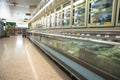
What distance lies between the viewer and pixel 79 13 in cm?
308

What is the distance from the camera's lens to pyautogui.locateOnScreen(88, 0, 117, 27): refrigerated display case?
1953mm

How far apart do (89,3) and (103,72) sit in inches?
52.9

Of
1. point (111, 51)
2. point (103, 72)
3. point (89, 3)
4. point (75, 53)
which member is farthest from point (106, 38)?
point (75, 53)

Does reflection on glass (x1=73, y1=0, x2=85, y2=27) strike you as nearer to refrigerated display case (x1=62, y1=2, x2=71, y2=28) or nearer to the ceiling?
refrigerated display case (x1=62, y1=2, x2=71, y2=28)

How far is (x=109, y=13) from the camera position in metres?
2.01

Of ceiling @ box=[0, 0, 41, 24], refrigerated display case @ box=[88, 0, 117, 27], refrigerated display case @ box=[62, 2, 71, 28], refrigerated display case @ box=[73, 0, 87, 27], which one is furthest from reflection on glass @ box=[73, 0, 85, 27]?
ceiling @ box=[0, 0, 41, 24]

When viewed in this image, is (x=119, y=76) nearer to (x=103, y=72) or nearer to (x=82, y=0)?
(x=103, y=72)

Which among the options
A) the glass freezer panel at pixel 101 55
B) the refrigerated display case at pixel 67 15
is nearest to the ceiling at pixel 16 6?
the refrigerated display case at pixel 67 15

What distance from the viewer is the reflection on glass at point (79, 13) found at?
9.42 feet

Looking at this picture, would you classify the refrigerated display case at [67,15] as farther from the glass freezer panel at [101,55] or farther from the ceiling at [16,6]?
the ceiling at [16,6]

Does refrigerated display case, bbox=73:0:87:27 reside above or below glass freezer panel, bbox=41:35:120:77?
above

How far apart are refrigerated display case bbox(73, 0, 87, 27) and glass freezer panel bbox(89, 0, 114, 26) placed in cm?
26

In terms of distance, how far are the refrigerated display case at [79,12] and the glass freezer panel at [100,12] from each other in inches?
10.0

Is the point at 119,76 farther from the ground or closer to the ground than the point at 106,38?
closer to the ground
